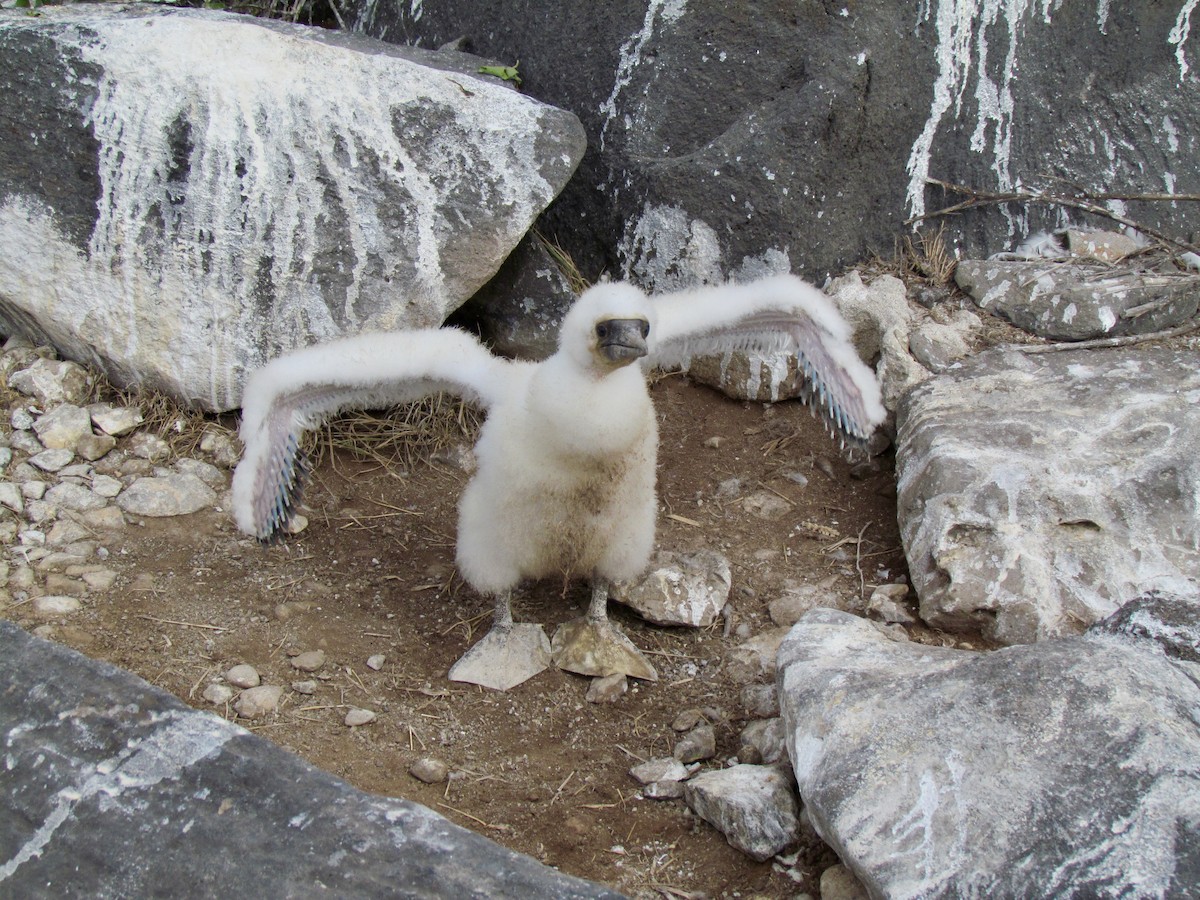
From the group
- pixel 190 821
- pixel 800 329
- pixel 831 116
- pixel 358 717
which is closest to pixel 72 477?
pixel 358 717

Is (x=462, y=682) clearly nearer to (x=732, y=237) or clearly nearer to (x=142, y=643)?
(x=142, y=643)

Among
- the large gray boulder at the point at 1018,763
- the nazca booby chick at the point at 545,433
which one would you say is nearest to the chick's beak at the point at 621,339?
the nazca booby chick at the point at 545,433

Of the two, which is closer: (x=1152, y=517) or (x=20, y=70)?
(x=1152, y=517)

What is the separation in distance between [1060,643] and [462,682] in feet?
5.84

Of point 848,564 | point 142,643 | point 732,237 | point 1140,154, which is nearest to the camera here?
point 142,643

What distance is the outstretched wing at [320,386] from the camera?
11.4 feet

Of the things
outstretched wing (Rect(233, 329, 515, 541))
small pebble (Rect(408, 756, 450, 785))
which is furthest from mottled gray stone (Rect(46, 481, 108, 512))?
small pebble (Rect(408, 756, 450, 785))

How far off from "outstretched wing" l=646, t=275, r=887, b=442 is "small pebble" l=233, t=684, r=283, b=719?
1.51 m

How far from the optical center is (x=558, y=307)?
4.69m

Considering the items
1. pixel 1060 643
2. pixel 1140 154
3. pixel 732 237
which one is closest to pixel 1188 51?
pixel 1140 154

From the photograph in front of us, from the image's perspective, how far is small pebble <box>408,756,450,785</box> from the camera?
297 cm

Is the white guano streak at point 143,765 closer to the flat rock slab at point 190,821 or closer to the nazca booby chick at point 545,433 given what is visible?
the flat rock slab at point 190,821

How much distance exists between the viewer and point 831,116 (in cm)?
455

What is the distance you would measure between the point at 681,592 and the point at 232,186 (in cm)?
216
